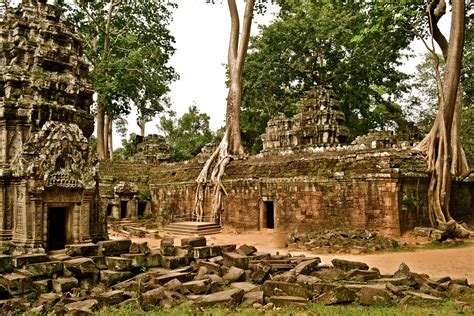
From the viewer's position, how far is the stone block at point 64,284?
657 cm

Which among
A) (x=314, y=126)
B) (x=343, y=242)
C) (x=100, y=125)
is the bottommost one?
(x=343, y=242)

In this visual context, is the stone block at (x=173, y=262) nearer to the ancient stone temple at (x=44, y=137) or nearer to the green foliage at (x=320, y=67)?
the ancient stone temple at (x=44, y=137)

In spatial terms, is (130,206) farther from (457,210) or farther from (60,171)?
(457,210)

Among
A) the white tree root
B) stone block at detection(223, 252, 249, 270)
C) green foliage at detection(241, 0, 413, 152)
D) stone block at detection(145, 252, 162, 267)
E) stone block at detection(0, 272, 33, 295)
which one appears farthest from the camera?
green foliage at detection(241, 0, 413, 152)

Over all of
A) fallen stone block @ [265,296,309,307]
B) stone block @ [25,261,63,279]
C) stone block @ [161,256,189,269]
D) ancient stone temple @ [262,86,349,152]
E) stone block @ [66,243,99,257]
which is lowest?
fallen stone block @ [265,296,309,307]

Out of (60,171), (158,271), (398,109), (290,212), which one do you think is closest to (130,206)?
(290,212)

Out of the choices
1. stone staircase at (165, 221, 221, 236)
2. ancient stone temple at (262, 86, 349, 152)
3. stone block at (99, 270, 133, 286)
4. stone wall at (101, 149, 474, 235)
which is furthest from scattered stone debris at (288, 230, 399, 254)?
ancient stone temple at (262, 86, 349, 152)

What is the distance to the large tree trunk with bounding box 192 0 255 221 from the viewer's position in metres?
17.9

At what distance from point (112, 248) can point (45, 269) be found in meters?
1.60

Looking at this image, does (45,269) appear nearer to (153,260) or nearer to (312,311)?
(153,260)

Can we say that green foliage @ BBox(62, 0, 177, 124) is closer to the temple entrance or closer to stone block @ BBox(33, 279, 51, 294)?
the temple entrance

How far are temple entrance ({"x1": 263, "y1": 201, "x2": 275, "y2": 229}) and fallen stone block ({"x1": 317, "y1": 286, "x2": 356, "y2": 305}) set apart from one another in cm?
1038

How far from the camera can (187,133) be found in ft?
127

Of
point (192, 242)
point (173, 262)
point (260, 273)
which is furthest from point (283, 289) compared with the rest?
point (192, 242)
